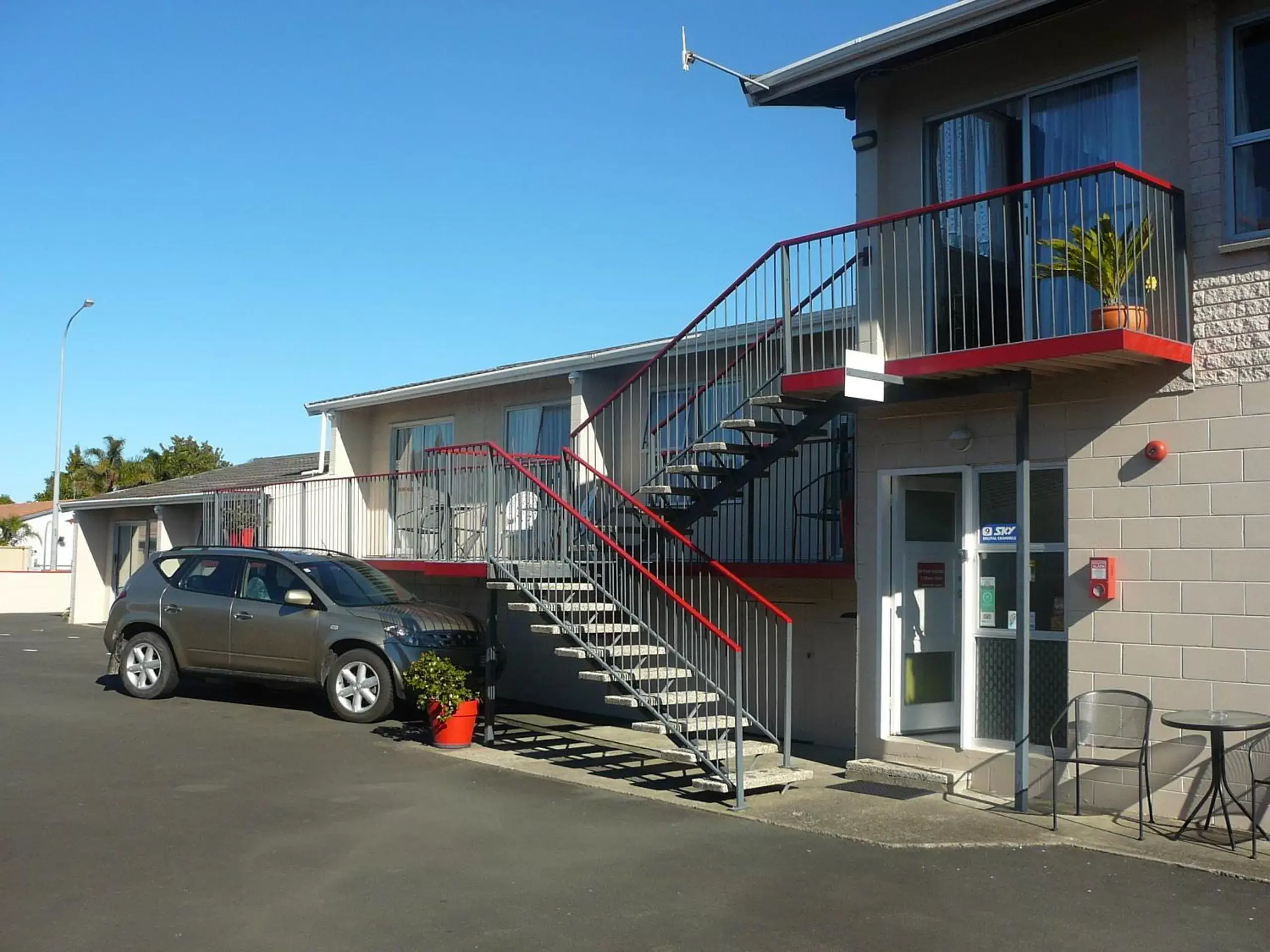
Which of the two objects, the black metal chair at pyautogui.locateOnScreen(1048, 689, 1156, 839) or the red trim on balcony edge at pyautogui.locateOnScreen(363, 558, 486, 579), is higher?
the red trim on balcony edge at pyautogui.locateOnScreen(363, 558, 486, 579)

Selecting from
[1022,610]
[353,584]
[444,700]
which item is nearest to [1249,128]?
[1022,610]

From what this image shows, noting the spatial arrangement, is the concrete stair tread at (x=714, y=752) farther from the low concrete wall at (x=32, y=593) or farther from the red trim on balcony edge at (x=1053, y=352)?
the low concrete wall at (x=32, y=593)

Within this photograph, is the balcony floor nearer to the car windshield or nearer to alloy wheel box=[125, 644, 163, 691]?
the car windshield

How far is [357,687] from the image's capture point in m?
12.4

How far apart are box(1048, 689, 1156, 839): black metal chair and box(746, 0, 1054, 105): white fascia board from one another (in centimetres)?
498

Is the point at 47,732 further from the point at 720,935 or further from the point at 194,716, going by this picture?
the point at 720,935

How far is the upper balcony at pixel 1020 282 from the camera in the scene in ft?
27.1

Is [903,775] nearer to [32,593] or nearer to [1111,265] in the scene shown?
[1111,265]

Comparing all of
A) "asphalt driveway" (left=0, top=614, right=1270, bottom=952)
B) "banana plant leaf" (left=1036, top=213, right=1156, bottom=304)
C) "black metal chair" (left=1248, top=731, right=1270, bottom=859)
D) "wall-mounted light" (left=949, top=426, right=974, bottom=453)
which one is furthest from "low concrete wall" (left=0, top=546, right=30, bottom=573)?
"black metal chair" (left=1248, top=731, right=1270, bottom=859)

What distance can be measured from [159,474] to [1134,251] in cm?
5163

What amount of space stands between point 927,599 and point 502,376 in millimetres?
7374

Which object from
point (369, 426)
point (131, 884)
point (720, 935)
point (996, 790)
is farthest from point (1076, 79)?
point (369, 426)

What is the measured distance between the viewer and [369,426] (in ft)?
64.1

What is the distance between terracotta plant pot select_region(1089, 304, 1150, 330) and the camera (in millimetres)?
8070
